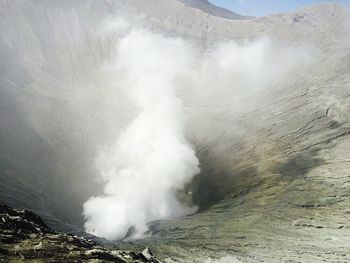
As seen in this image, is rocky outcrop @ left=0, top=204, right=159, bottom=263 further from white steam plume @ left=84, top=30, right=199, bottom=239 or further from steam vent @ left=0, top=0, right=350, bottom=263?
white steam plume @ left=84, top=30, right=199, bottom=239

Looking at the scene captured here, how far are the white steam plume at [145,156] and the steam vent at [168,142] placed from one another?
1.55 ft

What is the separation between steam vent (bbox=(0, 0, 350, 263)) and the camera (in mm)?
71375

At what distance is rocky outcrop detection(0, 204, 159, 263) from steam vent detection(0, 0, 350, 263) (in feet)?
0.84

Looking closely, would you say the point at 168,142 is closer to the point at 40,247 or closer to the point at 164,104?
the point at 164,104

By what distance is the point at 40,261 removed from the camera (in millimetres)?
40719

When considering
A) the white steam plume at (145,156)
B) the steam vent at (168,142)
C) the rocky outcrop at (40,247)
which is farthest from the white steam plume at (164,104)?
the rocky outcrop at (40,247)

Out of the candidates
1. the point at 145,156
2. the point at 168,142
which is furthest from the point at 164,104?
the point at 168,142

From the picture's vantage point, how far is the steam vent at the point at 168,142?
71375 mm

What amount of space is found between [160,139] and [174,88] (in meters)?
35.0

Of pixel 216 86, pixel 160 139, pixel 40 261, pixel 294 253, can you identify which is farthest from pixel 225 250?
pixel 216 86

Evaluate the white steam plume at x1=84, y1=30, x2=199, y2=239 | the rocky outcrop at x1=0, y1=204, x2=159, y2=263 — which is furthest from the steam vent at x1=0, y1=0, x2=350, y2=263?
the white steam plume at x1=84, y1=30, x2=199, y2=239

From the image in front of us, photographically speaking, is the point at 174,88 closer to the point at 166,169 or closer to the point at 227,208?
the point at 166,169

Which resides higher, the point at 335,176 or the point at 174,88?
the point at 174,88

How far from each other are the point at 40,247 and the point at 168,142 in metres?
85.9
